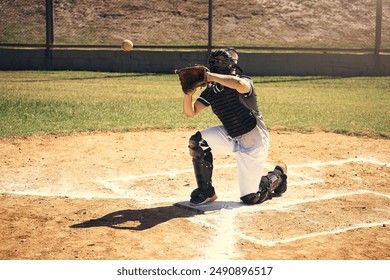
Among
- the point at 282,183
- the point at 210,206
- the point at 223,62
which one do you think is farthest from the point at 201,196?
the point at 223,62

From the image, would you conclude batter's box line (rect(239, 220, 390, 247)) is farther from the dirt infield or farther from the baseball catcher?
the baseball catcher

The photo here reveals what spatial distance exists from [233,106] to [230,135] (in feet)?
1.20

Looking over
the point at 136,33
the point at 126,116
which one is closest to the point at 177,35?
the point at 136,33

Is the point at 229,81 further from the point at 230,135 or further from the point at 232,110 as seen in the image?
the point at 230,135

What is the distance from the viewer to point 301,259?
545 cm

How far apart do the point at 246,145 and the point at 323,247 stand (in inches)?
74.0

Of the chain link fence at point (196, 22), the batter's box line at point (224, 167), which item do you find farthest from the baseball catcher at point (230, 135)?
the chain link fence at point (196, 22)

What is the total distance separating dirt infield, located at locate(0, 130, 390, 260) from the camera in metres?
5.76

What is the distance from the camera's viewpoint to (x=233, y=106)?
7176 millimetres

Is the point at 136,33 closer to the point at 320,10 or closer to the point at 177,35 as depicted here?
the point at 177,35

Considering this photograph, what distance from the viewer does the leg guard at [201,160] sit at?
7.18 meters

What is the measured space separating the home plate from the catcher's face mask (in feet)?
5.06

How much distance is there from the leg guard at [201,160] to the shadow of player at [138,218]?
0.42 metres

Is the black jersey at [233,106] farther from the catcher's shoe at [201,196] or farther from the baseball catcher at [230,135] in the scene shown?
the catcher's shoe at [201,196]
